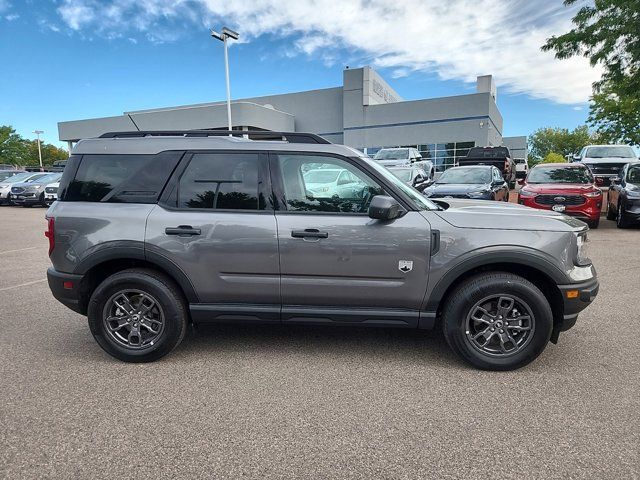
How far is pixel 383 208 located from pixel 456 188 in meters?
8.61

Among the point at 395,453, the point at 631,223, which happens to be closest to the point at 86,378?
the point at 395,453

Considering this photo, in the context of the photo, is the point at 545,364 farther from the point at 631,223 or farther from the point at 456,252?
the point at 631,223

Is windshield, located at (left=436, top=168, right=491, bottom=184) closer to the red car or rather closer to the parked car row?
the red car

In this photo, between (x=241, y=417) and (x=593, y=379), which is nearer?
(x=241, y=417)

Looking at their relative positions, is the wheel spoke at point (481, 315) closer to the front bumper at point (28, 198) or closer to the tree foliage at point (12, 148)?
the front bumper at point (28, 198)

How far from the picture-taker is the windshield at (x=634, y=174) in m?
11.5

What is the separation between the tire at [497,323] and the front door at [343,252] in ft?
1.05

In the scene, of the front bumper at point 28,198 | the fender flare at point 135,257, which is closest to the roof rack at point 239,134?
the fender flare at point 135,257

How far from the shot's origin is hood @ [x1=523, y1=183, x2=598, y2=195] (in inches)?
408

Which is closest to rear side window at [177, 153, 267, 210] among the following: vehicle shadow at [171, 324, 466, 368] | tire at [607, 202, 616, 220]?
vehicle shadow at [171, 324, 466, 368]

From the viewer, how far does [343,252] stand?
3465mm

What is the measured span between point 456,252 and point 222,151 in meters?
2.10

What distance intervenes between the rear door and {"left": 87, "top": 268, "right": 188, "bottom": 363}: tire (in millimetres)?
200

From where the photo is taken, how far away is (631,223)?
36.3 ft
